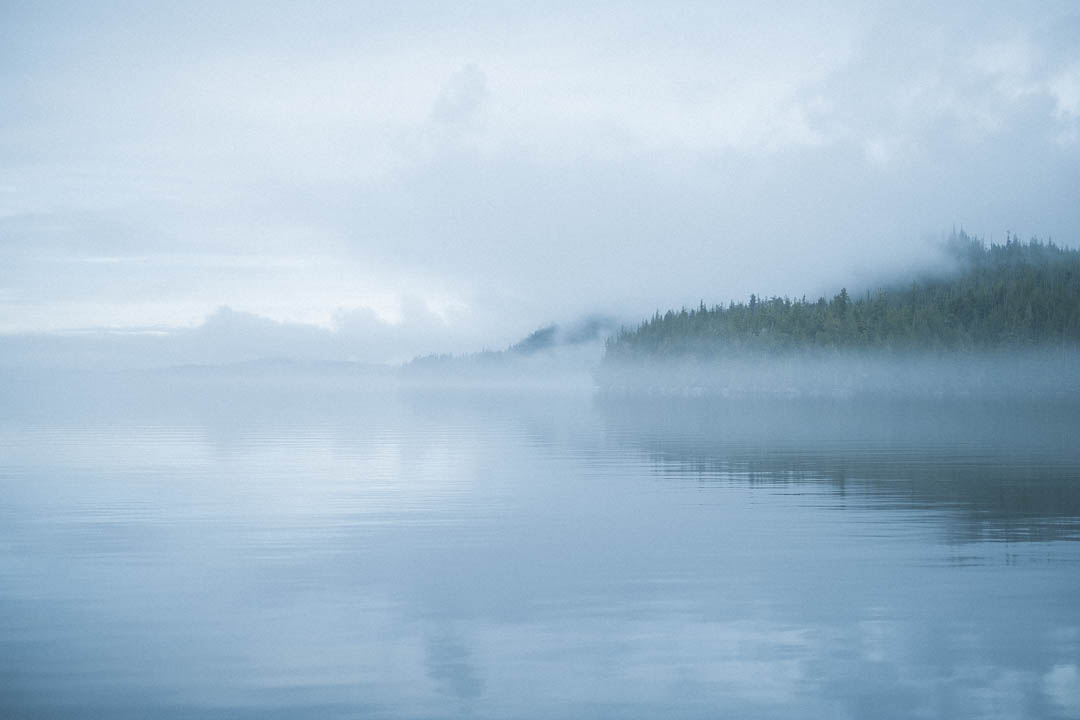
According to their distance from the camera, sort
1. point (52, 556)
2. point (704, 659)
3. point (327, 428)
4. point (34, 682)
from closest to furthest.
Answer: point (34, 682) → point (704, 659) → point (52, 556) → point (327, 428)

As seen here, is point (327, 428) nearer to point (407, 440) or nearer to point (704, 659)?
point (407, 440)

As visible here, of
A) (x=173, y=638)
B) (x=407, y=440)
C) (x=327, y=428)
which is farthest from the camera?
(x=327, y=428)

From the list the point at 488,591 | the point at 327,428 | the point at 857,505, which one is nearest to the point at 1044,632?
the point at 488,591

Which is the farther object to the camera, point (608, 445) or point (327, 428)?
point (327, 428)

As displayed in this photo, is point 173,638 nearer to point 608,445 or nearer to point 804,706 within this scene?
point 804,706

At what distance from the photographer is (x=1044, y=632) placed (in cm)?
1414

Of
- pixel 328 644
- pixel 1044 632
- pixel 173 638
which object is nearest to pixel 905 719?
pixel 1044 632

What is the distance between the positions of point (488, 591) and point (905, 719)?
775 cm

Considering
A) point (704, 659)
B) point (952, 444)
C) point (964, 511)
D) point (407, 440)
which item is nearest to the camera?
point (704, 659)

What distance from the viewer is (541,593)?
16.7 meters

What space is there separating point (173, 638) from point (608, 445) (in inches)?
1485

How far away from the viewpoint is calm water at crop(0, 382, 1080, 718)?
1189 centimetres

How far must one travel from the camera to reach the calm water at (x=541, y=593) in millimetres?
11891

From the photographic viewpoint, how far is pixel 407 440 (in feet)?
174
